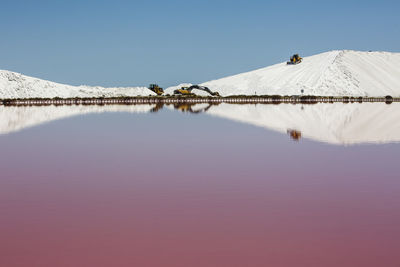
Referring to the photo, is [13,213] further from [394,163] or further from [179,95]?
[179,95]

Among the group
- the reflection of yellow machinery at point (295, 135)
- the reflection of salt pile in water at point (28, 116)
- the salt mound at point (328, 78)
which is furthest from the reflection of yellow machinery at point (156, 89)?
the reflection of yellow machinery at point (295, 135)

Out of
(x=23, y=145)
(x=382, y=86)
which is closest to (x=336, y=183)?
(x=23, y=145)

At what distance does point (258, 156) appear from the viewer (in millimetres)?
17156

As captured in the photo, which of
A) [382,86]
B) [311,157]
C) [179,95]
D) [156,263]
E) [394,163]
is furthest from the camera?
[382,86]

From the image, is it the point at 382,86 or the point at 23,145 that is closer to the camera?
the point at 23,145

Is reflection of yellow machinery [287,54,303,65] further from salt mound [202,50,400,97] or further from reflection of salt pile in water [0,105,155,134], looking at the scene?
reflection of salt pile in water [0,105,155,134]

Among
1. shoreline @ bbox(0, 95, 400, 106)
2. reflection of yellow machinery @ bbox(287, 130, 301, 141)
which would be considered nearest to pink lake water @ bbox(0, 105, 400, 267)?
reflection of yellow machinery @ bbox(287, 130, 301, 141)

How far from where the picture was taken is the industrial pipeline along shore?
13312cm

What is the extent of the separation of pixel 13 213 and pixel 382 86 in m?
143

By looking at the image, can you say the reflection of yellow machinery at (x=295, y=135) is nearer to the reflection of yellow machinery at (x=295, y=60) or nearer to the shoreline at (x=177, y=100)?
the shoreline at (x=177, y=100)

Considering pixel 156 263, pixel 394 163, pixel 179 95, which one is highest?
pixel 179 95

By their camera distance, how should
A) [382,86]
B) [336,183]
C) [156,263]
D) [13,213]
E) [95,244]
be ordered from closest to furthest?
1. [156,263]
2. [95,244]
3. [13,213]
4. [336,183]
5. [382,86]

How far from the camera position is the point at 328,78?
141 metres

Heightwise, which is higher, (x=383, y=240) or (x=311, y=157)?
(x=311, y=157)
